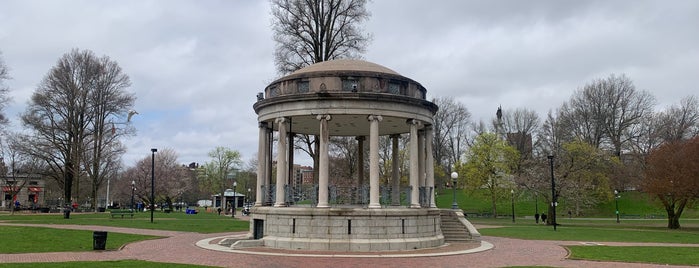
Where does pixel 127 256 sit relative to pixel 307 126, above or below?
below

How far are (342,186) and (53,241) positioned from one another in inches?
445

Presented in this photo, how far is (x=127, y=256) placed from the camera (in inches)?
651

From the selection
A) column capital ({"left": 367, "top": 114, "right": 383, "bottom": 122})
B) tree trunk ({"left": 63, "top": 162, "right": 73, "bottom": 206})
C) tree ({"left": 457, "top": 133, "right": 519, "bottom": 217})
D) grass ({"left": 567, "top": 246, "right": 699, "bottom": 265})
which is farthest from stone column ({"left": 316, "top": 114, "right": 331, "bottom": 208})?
tree ({"left": 457, "top": 133, "right": 519, "bottom": 217})

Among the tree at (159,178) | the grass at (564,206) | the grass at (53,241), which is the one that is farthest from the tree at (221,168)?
the grass at (53,241)

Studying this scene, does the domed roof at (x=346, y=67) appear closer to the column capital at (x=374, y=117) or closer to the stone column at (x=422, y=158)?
the column capital at (x=374, y=117)

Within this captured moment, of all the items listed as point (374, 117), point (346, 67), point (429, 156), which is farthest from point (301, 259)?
point (429, 156)

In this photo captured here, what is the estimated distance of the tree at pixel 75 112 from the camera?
44.2 metres

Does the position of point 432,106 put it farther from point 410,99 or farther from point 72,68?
point 72,68

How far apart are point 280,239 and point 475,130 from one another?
2392 inches

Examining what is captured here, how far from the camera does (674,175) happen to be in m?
33.0

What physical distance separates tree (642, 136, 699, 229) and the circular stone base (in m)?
20.9

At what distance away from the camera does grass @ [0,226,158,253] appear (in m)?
18.0

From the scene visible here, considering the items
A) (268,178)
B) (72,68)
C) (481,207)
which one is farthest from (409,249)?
(481,207)

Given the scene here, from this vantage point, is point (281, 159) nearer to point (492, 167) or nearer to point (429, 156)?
point (429, 156)
